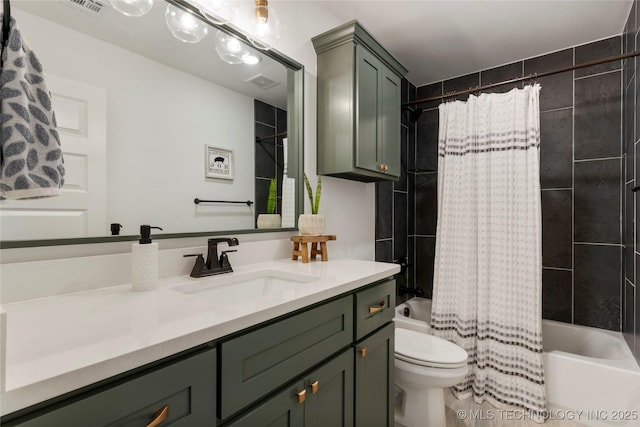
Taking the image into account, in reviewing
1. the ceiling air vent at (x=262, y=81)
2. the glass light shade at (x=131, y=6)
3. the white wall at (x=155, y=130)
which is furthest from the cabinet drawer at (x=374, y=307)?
the glass light shade at (x=131, y=6)

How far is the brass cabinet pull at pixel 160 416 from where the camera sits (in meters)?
0.56

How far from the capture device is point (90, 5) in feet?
3.28

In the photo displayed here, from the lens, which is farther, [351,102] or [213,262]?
[351,102]

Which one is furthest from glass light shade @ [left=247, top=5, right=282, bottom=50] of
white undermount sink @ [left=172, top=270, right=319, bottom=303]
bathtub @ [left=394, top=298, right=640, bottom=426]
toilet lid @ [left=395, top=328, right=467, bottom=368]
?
bathtub @ [left=394, top=298, right=640, bottom=426]

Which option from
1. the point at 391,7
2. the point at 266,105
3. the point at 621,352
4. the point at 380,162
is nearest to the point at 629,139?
the point at 621,352

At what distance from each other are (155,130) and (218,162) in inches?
11.1

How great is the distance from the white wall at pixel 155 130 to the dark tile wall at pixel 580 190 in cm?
138

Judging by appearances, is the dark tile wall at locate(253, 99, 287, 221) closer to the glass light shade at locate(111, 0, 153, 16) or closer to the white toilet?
the glass light shade at locate(111, 0, 153, 16)

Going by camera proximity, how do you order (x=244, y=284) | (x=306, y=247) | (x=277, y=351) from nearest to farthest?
(x=277, y=351) → (x=244, y=284) → (x=306, y=247)

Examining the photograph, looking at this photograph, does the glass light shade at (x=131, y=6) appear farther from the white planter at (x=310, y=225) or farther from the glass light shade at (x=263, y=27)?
the white planter at (x=310, y=225)

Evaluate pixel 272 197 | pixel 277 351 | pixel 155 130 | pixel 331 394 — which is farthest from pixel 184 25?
pixel 331 394

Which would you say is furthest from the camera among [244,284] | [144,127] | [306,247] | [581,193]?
[581,193]

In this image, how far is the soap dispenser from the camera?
0.94 meters

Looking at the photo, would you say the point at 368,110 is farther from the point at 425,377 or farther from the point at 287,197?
the point at 425,377
